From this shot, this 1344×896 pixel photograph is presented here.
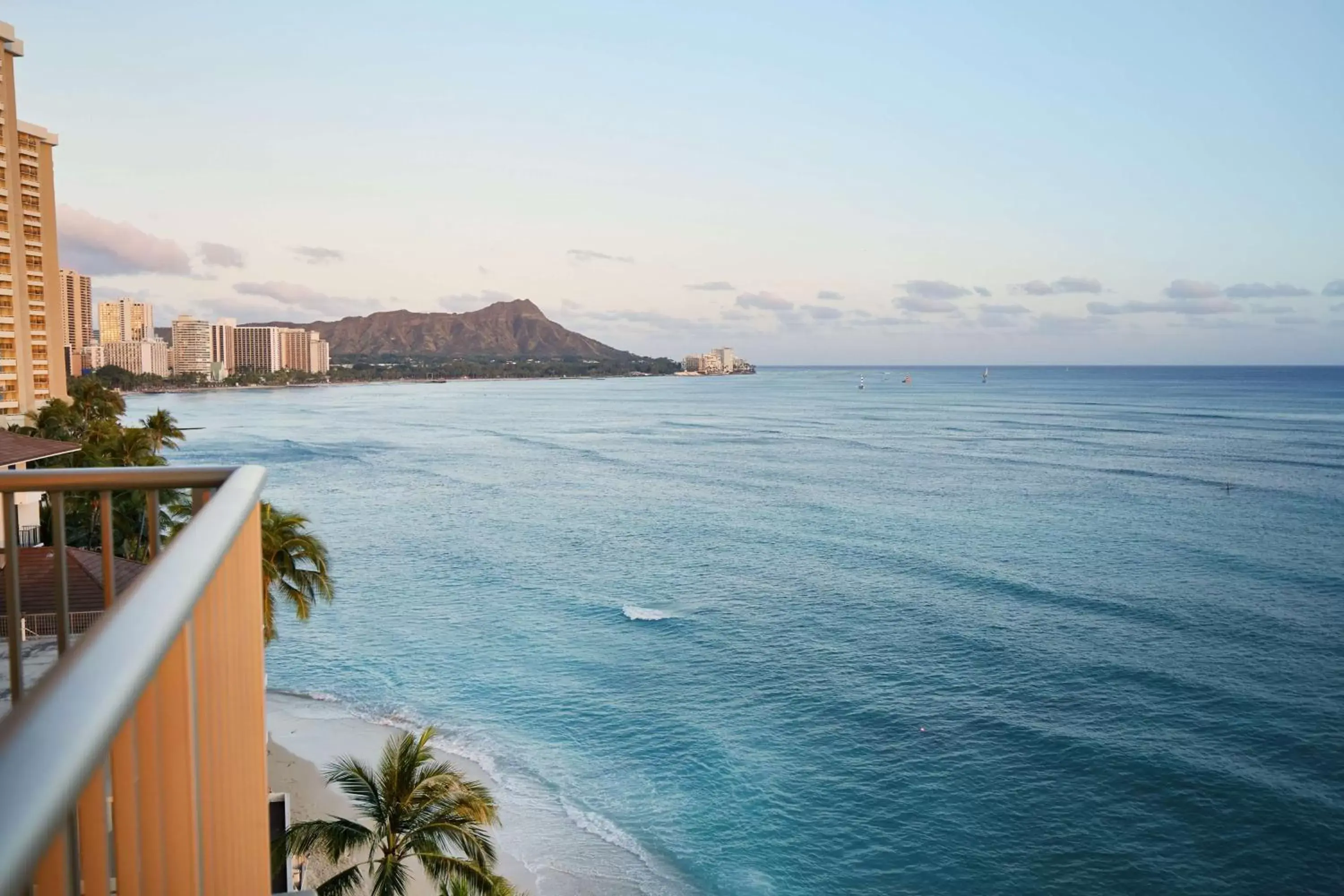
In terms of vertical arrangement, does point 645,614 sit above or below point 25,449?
below

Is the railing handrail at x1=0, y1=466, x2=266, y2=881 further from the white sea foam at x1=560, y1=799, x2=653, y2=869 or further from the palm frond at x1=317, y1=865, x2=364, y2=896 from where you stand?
the white sea foam at x1=560, y1=799, x2=653, y2=869

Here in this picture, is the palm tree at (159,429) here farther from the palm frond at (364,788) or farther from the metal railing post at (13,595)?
the metal railing post at (13,595)

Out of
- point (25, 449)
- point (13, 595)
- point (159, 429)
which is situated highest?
point (13, 595)

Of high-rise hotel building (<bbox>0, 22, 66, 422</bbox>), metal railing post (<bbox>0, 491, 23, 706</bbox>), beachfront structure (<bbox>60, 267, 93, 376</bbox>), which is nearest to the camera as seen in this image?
metal railing post (<bbox>0, 491, 23, 706</bbox>)

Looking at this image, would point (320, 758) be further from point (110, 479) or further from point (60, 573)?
point (60, 573)

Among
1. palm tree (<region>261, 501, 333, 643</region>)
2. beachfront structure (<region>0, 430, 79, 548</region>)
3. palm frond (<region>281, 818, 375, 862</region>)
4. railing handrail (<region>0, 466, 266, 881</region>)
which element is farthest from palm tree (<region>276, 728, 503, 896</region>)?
railing handrail (<region>0, 466, 266, 881</region>)

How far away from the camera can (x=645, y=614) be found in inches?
1341

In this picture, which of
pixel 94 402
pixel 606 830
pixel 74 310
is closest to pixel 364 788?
pixel 606 830

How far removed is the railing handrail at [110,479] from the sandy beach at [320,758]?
16089mm

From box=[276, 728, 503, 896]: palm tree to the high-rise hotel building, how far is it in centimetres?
3996

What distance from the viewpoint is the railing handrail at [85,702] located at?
724mm

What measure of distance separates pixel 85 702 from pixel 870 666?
29114 mm

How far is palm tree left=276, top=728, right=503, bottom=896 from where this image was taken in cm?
1279

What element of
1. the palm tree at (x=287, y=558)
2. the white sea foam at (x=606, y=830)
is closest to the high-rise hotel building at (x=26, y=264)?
the palm tree at (x=287, y=558)
